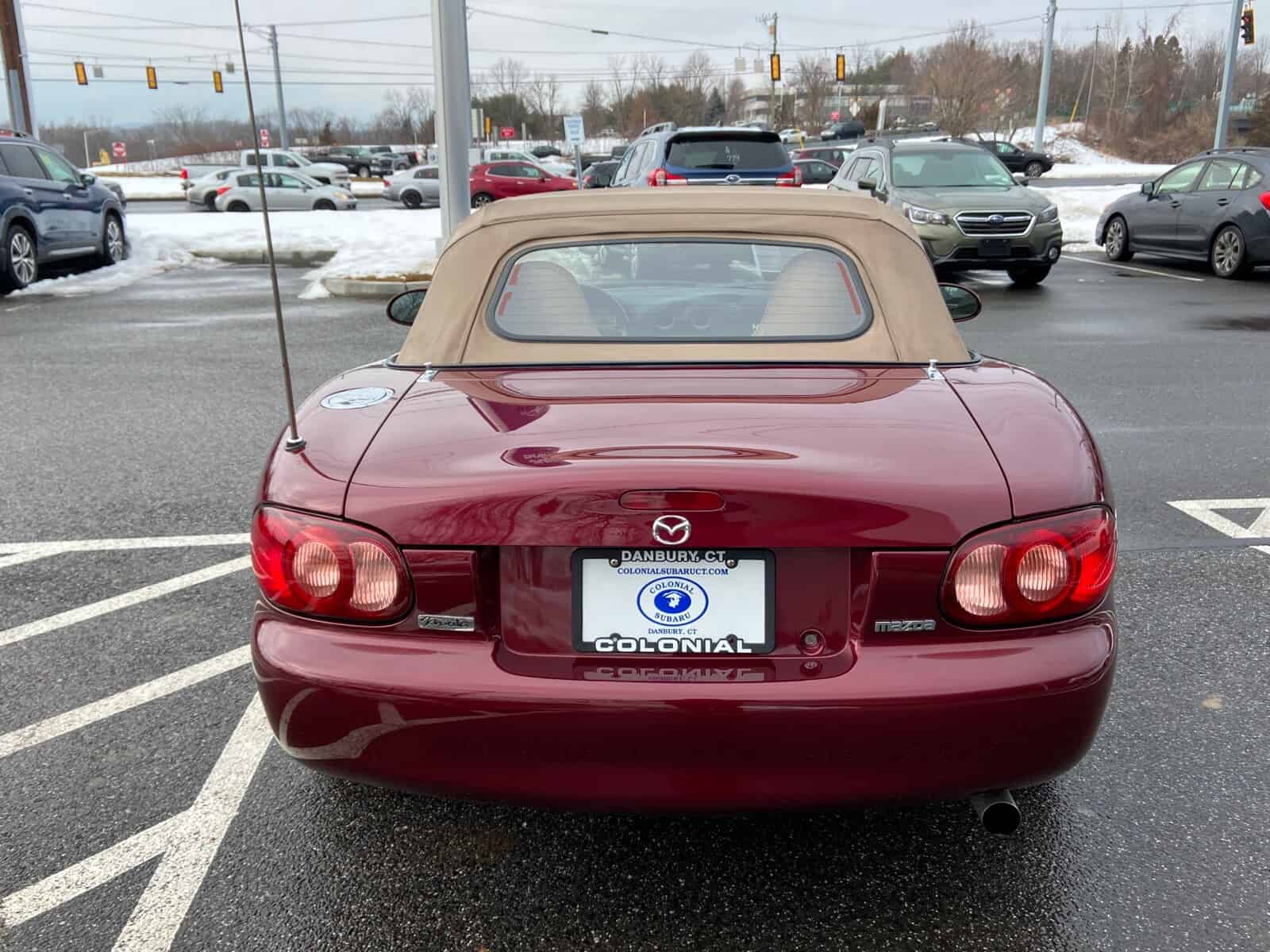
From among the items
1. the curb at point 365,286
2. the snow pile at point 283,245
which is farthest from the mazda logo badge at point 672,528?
the snow pile at point 283,245

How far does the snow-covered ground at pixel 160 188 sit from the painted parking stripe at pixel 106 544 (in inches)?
1296

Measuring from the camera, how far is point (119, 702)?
327 centimetres

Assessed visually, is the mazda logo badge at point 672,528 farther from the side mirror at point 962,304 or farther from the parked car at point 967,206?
the parked car at point 967,206

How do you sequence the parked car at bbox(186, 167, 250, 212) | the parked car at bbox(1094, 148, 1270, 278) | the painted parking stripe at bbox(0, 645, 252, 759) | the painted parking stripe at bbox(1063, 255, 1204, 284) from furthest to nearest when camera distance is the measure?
the parked car at bbox(186, 167, 250, 212), the painted parking stripe at bbox(1063, 255, 1204, 284), the parked car at bbox(1094, 148, 1270, 278), the painted parking stripe at bbox(0, 645, 252, 759)

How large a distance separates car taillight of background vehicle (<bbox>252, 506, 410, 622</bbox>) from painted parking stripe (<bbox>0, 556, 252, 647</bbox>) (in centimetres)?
212

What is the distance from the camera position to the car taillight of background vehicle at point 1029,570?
2037 mm

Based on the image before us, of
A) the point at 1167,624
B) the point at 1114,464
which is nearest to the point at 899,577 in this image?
the point at 1167,624

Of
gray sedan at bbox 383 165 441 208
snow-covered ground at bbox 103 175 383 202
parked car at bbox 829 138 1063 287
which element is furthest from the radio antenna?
snow-covered ground at bbox 103 175 383 202

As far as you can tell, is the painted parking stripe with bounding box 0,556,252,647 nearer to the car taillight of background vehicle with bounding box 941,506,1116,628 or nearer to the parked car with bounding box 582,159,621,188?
the car taillight of background vehicle with bounding box 941,506,1116,628

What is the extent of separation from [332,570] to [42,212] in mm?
14114

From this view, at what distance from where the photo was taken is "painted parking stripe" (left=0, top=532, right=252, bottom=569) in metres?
4.59

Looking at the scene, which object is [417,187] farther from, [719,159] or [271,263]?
[271,263]

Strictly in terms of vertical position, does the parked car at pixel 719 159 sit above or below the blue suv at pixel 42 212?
above

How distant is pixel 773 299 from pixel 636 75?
94.1m
